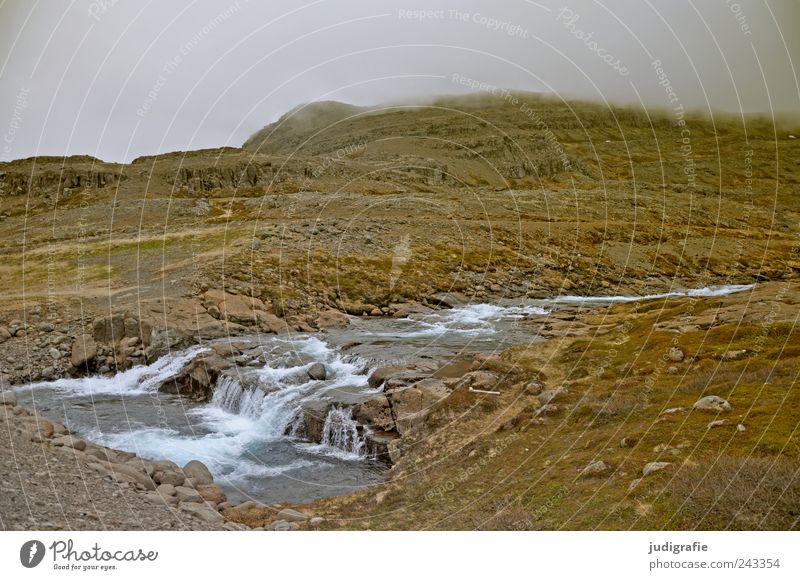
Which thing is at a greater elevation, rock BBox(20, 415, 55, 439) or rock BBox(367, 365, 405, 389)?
rock BBox(20, 415, 55, 439)

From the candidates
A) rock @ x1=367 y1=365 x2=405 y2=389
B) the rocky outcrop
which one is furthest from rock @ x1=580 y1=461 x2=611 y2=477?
the rocky outcrop

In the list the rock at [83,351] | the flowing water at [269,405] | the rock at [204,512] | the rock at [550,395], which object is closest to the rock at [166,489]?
the rock at [204,512]

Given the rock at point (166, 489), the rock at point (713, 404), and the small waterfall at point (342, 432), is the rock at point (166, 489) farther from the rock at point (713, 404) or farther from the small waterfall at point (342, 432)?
the rock at point (713, 404)

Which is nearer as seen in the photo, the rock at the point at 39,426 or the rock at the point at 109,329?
the rock at the point at 39,426

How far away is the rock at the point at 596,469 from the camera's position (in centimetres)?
1010

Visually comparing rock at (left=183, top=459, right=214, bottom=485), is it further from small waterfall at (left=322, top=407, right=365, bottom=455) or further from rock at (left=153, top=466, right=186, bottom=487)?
small waterfall at (left=322, top=407, right=365, bottom=455)

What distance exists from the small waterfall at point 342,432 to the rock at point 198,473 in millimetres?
4297

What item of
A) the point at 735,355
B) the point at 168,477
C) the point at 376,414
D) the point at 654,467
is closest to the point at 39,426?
the point at 168,477

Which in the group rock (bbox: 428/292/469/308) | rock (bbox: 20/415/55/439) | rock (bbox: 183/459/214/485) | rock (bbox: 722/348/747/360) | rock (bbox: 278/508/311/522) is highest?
rock (bbox: 428/292/469/308)

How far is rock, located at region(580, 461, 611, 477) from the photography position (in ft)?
33.1

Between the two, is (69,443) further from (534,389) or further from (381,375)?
(534,389)

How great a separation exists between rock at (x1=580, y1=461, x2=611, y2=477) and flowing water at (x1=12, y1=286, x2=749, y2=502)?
19.4 ft

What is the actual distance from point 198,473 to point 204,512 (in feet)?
8.17

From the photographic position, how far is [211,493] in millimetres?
12367
